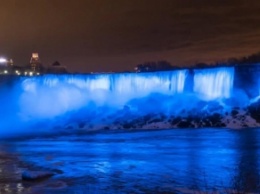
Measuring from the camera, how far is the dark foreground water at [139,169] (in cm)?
2131

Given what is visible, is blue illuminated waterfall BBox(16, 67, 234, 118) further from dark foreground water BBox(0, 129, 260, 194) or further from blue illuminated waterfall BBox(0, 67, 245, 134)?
dark foreground water BBox(0, 129, 260, 194)

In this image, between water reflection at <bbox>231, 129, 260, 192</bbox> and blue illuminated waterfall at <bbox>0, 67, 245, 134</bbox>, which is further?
blue illuminated waterfall at <bbox>0, 67, 245, 134</bbox>

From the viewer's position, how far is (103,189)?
2123cm

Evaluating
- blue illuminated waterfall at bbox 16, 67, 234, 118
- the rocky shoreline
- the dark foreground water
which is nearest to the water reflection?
the dark foreground water

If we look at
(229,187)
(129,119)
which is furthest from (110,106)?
(229,187)

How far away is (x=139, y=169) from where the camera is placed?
26.7 meters

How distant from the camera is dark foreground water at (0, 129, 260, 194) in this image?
21312 mm

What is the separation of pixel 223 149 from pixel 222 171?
11.1 metres

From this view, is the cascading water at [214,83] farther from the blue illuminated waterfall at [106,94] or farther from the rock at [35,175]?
the rock at [35,175]

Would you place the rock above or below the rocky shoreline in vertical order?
above

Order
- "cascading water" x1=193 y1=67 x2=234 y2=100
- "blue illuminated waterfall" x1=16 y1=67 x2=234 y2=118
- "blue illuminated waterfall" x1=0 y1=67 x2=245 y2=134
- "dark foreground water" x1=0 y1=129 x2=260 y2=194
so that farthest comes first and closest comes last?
1. "blue illuminated waterfall" x1=0 y1=67 x2=245 y2=134
2. "blue illuminated waterfall" x1=16 y1=67 x2=234 y2=118
3. "cascading water" x1=193 y1=67 x2=234 y2=100
4. "dark foreground water" x1=0 y1=129 x2=260 y2=194

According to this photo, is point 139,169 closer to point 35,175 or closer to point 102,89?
point 35,175

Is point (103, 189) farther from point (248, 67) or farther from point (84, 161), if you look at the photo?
point (248, 67)

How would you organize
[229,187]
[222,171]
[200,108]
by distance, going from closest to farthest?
[229,187]
[222,171]
[200,108]
